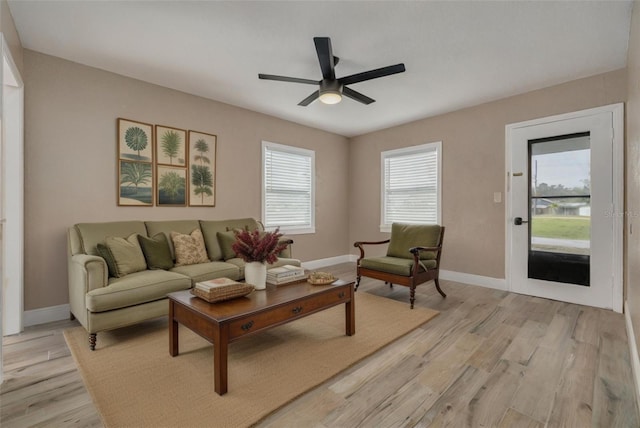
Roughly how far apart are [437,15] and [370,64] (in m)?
0.84

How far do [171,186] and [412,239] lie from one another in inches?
124

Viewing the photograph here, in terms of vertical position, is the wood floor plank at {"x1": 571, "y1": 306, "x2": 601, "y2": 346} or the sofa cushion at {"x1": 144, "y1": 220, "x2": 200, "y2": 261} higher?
the sofa cushion at {"x1": 144, "y1": 220, "x2": 200, "y2": 261}

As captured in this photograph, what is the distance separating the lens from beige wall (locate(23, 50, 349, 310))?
2928 millimetres

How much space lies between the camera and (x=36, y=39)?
2727mm

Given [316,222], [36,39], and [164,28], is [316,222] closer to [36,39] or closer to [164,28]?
[164,28]

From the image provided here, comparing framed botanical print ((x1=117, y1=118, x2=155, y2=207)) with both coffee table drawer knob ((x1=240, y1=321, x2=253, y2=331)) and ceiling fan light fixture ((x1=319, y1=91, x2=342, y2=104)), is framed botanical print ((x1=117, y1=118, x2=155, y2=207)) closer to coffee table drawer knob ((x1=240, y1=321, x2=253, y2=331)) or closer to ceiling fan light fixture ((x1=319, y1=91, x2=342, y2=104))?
ceiling fan light fixture ((x1=319, y1=91, x2=342, y2=104))

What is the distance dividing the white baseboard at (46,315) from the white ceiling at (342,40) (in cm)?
248

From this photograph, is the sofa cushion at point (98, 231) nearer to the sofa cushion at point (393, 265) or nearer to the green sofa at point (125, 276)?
the green sofa at point (125, 276)

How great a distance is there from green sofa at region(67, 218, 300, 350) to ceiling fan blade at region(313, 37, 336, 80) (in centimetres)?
217

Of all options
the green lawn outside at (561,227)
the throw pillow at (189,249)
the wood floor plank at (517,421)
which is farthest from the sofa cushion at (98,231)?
the green lawn outside at (561,227)

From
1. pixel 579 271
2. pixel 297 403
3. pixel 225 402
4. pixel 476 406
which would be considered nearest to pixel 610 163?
pixel 579 271

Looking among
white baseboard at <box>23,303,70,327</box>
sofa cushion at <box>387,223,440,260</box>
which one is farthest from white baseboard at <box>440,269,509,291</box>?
white baseboard at <box>23,303,70,327</box>

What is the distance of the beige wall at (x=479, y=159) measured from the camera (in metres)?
3.69

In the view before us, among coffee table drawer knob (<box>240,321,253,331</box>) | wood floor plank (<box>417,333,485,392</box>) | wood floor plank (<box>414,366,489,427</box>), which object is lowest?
wood floor plank (<box>414,366,489,427</box>)
